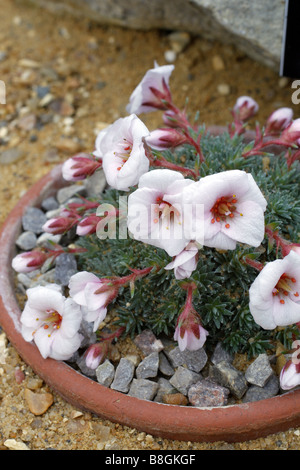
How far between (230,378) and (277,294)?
0.39 m

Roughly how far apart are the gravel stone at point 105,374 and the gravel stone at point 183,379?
21 centimetres

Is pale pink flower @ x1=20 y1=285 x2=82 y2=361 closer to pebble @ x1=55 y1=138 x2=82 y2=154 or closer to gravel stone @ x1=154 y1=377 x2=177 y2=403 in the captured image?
gravel stone @ x1=154 y1=377 x2=177 y2=403

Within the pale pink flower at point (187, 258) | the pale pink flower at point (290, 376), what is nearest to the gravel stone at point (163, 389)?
the pale pink flower at point (290, 376)

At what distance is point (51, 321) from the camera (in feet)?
7.00

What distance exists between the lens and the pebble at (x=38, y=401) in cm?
219

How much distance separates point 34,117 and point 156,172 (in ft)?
6.15

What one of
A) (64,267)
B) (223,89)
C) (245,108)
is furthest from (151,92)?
(223,89)

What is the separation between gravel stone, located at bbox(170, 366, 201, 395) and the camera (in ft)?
6.85

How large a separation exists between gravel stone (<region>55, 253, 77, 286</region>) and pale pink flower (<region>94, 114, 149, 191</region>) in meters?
0.55

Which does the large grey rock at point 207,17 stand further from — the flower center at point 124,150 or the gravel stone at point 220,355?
the gravel stone at point 220,355

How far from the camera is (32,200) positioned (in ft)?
9.00

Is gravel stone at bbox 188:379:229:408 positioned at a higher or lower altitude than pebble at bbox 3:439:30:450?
higher

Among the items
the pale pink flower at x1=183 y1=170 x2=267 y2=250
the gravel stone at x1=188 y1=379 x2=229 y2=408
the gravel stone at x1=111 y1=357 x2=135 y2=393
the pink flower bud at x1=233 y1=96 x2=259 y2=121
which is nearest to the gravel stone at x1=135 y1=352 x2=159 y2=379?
the gravel stone at x1=111 y1=357 x2=135 y2=393
